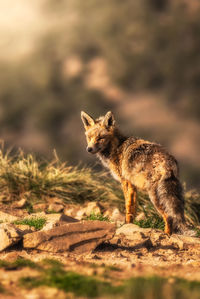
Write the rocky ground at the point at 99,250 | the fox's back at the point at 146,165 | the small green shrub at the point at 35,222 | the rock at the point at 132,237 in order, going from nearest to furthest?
the rocky ground at the point at 99,250 → the rock at the point at 132,237 → the fox's back at the point at 146,165 → the small green shrub at the point at 35,222

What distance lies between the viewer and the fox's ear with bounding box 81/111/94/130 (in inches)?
334

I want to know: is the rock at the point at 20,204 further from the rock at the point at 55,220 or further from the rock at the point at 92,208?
the rock at the point at 55,220

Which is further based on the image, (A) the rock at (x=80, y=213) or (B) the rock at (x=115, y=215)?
(A) the rock at (x=80, y=213)

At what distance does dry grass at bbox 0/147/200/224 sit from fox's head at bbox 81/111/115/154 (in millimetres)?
2776

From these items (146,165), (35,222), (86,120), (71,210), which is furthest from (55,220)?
(71,210)

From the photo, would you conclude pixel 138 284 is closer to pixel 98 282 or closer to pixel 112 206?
pixel 98 282

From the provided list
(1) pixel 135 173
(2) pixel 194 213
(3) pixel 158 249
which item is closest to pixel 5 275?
(3) pixel 158 249

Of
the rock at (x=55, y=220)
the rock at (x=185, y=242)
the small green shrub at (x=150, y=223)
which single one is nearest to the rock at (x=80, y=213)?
the rock at (x=55, y=220)

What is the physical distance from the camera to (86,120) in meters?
8.57

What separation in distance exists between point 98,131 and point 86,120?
0.52 meters

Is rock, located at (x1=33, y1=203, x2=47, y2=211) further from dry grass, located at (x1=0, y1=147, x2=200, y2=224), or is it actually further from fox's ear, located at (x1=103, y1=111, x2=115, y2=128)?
fox's ear, located at (x1=103, y1=111, x2=115, y2=128)

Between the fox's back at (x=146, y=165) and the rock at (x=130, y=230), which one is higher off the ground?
the fox's back at (x=146, y=165)

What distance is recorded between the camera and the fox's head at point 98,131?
8.13m

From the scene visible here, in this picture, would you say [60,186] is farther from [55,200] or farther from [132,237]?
[132,237]
